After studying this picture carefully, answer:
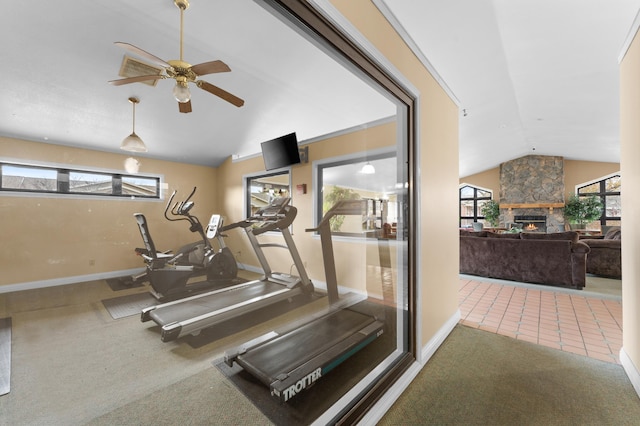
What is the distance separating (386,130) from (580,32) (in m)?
2.38

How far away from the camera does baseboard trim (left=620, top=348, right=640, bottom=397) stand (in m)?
1.79

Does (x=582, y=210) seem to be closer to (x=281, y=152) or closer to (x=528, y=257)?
(x=528, y=257)

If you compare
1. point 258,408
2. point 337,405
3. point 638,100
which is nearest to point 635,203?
point 638,100

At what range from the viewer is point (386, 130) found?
7.58 ft

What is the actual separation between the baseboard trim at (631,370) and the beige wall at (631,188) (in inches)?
0.8

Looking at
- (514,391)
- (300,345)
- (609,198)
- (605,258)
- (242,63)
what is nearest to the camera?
(242,63)

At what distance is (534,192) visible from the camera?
1030 cm

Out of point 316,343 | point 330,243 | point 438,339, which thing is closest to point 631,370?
point 438,339

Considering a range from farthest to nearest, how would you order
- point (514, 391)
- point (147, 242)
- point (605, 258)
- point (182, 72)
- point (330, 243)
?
point (605, 258), point (330, 243), point (514, 391), point (182, 72), point (147, 242)

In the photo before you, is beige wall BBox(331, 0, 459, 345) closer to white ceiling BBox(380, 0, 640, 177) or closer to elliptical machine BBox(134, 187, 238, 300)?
white ceiling BBox(380, 0, 640, 177)

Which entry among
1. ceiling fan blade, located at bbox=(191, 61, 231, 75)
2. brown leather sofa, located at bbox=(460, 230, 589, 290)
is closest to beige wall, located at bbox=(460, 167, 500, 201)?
brown leather sofa, located at bbox=(460, 230, 589, 290)

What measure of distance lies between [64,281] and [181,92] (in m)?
0.89

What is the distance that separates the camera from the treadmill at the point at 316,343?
1586mm

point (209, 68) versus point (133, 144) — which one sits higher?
point (209, 68)
